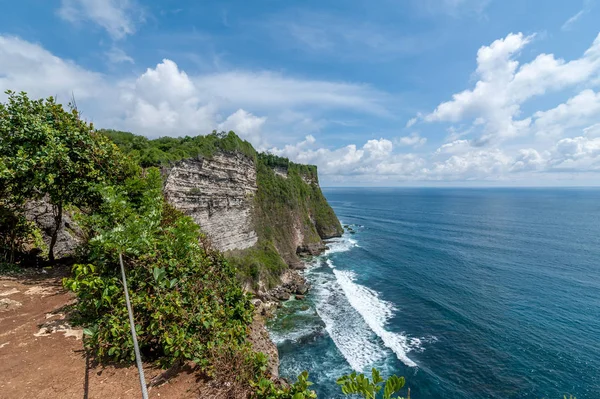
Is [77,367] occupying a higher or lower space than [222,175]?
lower

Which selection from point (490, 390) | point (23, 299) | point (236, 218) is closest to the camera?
point (23, 299)

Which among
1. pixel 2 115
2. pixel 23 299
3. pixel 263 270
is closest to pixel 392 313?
pixel 263 270

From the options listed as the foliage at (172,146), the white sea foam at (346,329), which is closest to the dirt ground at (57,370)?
the foliage at (172,146)

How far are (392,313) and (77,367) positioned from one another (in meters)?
35.4

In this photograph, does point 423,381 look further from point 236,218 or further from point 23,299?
point 236,218

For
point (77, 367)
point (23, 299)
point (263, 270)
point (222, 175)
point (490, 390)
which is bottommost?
point (490, 390)

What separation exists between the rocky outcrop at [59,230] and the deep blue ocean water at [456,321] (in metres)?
19.5

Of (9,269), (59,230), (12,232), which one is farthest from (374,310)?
(12,232)

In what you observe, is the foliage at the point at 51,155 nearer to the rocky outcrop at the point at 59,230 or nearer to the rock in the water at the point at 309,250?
the rocky outcrop at the point at 59,230

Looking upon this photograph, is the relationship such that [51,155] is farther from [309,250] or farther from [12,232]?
[309,250]

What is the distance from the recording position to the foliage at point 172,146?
3314 centimetres

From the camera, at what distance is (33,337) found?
7.76 metres

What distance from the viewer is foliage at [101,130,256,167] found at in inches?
1305

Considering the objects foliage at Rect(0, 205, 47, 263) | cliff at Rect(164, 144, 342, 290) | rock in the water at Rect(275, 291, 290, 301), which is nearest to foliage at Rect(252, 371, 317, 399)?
foliage at Rect(0, 205, 47, 263)
